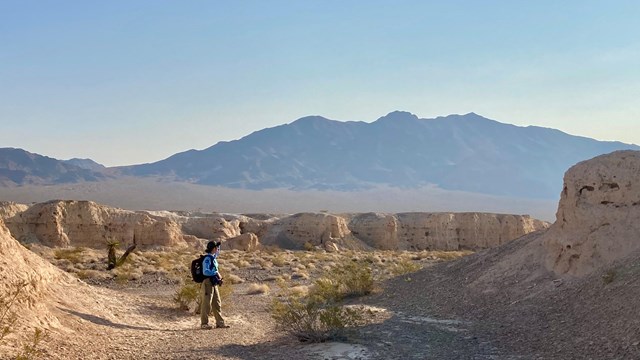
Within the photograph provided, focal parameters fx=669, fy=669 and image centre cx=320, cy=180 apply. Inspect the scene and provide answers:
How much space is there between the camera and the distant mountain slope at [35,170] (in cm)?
17275

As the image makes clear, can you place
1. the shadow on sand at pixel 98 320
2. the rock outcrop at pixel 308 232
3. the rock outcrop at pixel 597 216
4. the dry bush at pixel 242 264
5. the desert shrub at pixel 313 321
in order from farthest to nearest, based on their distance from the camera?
the rock outcrop at pixel 308 232 → the dry bush at pixel 242 264 → the rock outcrop at pixel 597 216 → the shadow on sand at pixel 98 320 → the desert shrub at pixel 313 321

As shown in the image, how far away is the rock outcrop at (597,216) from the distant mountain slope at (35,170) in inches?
6633

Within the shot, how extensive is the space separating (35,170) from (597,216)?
186 metres

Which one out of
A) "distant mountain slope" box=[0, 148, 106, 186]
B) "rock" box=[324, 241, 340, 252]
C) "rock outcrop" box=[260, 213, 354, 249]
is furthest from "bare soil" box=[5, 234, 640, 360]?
"distant mountain slope" box=[0, 148, 106, 186]

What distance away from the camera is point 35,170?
182375 mm

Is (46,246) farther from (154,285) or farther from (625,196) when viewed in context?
(625,196)

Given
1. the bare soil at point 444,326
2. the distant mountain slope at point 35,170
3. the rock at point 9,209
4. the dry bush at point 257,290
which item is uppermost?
the distant mountain slope at point 35,170

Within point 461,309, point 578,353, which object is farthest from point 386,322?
point 578,353

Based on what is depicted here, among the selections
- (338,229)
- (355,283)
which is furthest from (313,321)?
(338,229)

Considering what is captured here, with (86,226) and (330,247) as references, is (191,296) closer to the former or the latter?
(86,226)

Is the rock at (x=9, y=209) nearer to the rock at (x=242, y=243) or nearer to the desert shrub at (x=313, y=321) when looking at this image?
the rock at (x=242, y=243)

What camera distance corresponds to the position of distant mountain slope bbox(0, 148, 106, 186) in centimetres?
17275

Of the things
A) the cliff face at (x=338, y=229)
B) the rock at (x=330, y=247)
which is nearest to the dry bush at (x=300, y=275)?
the cliff face at (x=338, y=229)

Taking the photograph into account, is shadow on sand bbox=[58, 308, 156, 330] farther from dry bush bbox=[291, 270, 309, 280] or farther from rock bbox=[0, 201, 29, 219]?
rock bbox=[0, 201, 29, 219]
